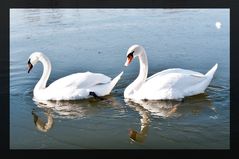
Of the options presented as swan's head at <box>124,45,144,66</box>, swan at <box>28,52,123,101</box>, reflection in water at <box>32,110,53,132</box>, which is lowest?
reflection in water at <box>32,110,53,132</box>

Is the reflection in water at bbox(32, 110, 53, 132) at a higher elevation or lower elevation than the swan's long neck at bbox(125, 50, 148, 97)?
lower

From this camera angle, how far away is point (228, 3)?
14.9 meters

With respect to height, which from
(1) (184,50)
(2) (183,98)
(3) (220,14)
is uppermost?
(3) (220,14)

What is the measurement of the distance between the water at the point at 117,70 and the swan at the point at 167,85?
17 cm

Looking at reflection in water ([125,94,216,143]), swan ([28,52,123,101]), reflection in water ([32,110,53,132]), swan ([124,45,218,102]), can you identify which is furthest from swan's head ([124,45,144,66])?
reflection in water ([32,110,53,132])

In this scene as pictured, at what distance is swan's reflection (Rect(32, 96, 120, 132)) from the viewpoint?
8820 millimetres

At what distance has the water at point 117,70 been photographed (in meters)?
8.02

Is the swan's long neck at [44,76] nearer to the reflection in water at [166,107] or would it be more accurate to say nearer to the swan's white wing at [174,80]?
the reflection in water at [166,107]

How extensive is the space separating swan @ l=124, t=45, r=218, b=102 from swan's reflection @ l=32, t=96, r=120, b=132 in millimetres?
501

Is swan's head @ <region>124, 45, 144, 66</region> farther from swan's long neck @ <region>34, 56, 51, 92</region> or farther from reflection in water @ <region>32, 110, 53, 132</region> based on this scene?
reflection in water @ <region>32, 110, 53, 132</region>

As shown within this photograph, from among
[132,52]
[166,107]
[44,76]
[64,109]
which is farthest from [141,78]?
[44,76]

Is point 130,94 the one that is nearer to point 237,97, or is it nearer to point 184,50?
point 237,97

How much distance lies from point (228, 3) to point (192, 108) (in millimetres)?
6699

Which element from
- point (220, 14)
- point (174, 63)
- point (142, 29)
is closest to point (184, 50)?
point (174, 63)
